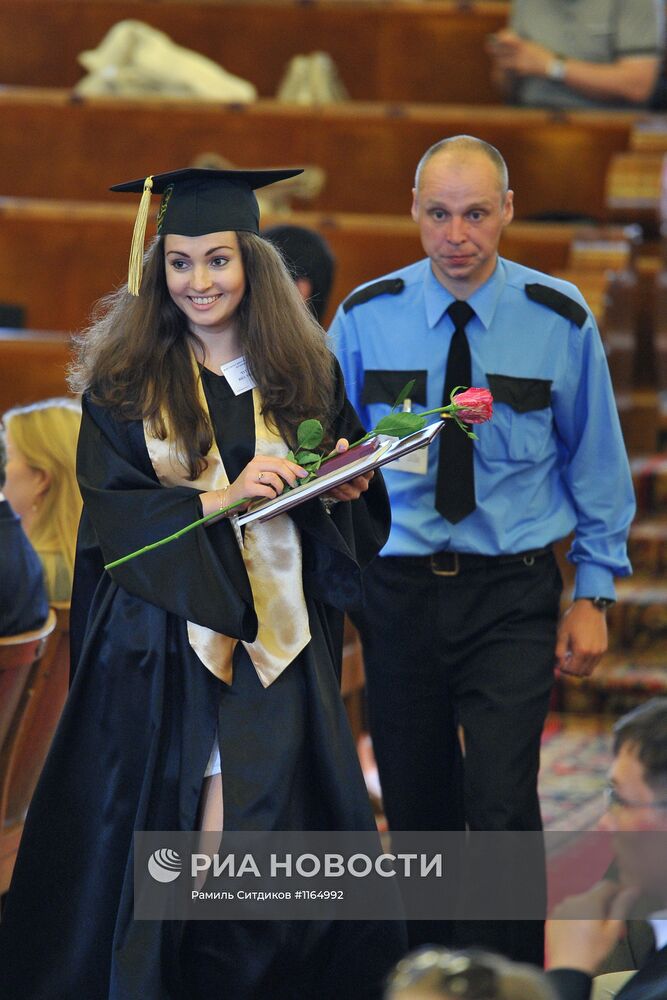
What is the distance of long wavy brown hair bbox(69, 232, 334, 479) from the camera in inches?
102

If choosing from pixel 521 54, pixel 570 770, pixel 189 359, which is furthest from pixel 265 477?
pixel 521 54

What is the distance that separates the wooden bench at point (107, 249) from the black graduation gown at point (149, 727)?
282 centimetres

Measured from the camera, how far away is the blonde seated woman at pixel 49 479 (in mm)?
3502

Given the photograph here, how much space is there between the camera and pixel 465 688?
3.05 metres

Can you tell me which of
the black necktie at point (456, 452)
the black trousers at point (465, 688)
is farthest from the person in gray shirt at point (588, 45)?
the black trousers at point (465, 688)

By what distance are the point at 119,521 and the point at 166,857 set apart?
57 centimetres

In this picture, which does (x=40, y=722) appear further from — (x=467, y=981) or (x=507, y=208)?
(x=467, y=981)

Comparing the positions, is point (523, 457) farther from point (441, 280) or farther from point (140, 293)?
point (140, 293)

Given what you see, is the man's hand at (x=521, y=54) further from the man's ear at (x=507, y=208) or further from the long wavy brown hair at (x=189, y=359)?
the long wavy brown hair at (x=189, y=359)

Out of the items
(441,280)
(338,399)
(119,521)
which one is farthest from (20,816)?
(441,280)

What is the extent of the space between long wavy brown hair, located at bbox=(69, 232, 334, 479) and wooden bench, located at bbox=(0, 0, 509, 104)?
4.65 m

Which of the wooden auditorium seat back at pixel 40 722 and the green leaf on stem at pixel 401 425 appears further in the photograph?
the wooden auditorium seat back at pixel 40 722

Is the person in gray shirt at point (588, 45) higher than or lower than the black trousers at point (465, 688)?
higher

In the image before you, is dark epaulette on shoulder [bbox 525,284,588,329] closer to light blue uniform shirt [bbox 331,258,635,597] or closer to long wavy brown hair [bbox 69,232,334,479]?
light blue uniform shirt [bbox 331,258,635,597]
